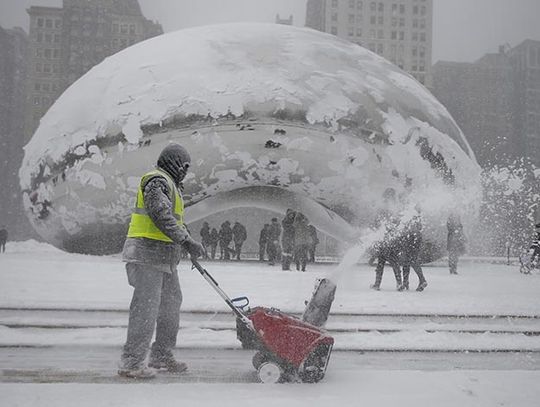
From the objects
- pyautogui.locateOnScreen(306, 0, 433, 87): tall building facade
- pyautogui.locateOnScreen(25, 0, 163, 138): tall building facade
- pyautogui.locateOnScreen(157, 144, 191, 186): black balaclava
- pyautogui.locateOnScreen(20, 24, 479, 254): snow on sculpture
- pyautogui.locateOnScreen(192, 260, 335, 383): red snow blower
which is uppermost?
pyautogui.locateOnScreen(306, 0, 433, 87): tall building facade

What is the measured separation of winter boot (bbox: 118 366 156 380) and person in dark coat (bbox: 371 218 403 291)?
4615 millimetres

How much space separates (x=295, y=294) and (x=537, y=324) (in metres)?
2.40

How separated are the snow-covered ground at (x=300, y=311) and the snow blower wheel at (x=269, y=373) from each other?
8 centimetres

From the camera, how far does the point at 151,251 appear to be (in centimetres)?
319

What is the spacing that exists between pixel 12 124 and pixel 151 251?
88.6m

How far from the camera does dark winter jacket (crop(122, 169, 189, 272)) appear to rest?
307 cm

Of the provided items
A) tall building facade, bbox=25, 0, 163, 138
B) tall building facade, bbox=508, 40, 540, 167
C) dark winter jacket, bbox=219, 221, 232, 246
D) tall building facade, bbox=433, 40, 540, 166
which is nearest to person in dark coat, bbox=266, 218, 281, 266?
dark winter jacket, bbox=219, 221, 232, 246

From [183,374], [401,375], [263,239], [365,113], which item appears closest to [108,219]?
[365,113]

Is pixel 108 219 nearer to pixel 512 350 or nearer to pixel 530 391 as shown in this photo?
pixel 512 350

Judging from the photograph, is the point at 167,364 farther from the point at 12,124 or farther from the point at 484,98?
the point at 484,98

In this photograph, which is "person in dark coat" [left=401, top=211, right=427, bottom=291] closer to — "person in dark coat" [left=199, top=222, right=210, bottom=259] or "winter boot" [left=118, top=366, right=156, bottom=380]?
"winter boot" [left=118, top=366, right=156, bottom=380]

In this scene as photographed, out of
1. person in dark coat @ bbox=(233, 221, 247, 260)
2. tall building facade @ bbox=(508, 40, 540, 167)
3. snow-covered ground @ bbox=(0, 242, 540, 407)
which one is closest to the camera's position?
snow-covered ground @ bbox=(0, 242, 540, 407)

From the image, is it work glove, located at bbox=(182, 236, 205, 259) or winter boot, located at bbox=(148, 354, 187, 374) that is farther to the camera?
winter boot, located at bbox=(148, 354, 187, 374)

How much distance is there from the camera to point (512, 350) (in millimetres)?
4156
